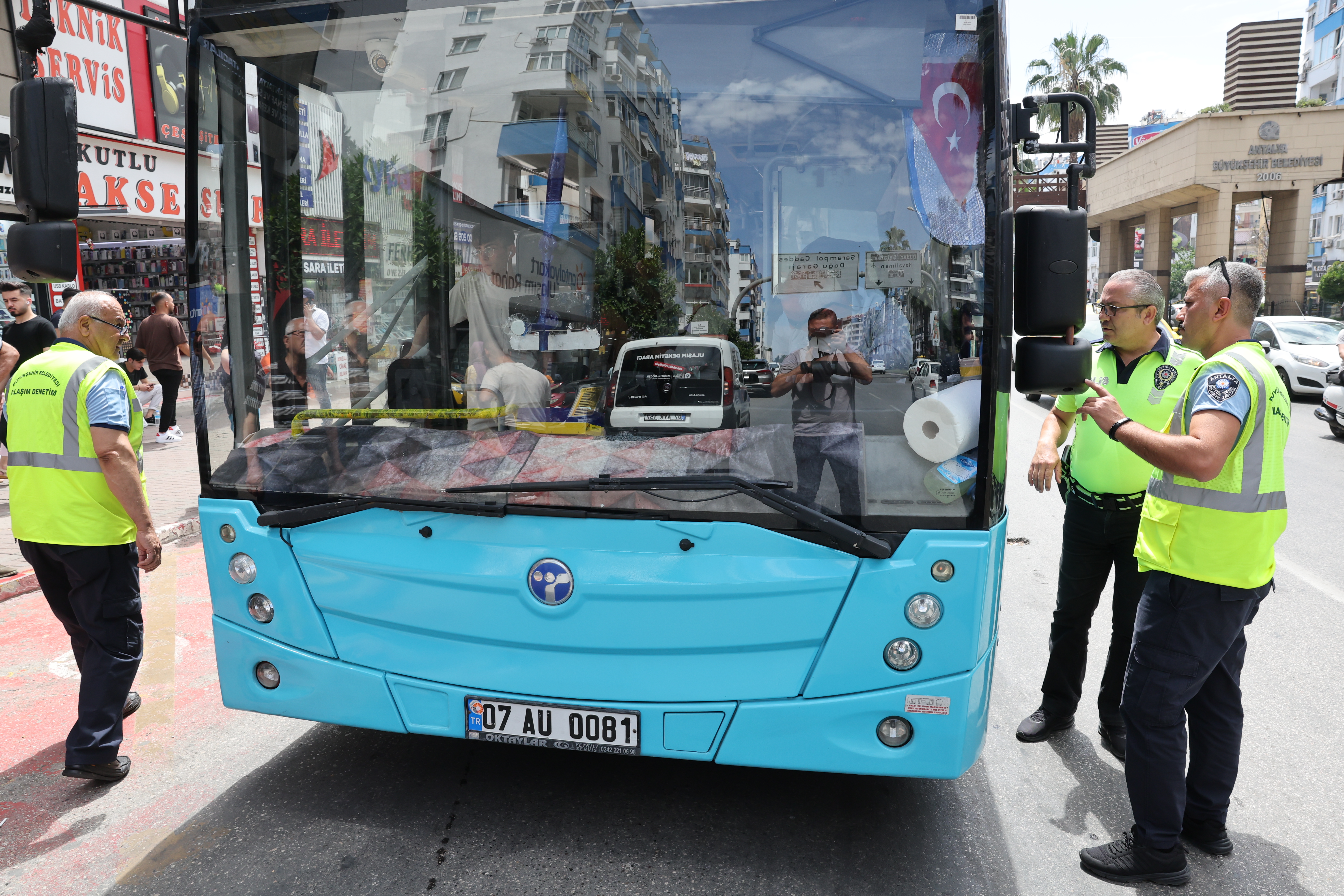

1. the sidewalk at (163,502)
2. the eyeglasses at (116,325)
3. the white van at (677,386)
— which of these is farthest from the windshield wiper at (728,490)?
the sidewalk at (163,502)

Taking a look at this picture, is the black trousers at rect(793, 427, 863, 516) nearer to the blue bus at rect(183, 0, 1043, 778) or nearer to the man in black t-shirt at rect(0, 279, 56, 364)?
the blue bus at rect(183, 0, 1043, 778)

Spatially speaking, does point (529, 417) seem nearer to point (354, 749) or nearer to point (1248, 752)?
point (354, 749)

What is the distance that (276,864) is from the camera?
2.94m

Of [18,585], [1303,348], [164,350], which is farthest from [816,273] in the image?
[1303,348]

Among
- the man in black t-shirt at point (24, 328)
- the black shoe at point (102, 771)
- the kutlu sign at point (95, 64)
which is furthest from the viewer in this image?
the kutlu sign at point (95, 64)

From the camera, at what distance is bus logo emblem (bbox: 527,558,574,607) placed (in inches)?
111

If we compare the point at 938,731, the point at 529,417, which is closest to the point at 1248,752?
the point at 938,731

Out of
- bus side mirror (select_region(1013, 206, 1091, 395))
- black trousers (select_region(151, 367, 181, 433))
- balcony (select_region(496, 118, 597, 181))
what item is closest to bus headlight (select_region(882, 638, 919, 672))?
bus side mirror (select_region(1013, 206, 1091, 395))

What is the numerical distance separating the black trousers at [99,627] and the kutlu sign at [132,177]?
8210 mm

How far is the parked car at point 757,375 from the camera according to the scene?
2.97 m

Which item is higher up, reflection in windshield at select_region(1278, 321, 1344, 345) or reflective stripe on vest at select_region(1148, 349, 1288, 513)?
reflection in windshield at select_region(1278, 321, 1344, 345)

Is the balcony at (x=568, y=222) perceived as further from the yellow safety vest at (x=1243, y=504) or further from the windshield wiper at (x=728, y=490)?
the yellow safety vest at (x=1243, y=504)

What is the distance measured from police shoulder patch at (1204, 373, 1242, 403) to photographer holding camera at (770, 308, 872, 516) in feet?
3.25

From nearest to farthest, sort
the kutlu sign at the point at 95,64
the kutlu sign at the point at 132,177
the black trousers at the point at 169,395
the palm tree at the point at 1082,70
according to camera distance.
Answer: the kutlu sign at the point at 95,64 < the kutlu sign at the point at 132,177 < the black trousers at the point at 169,395 < the palm tree at the point at 1082,70
